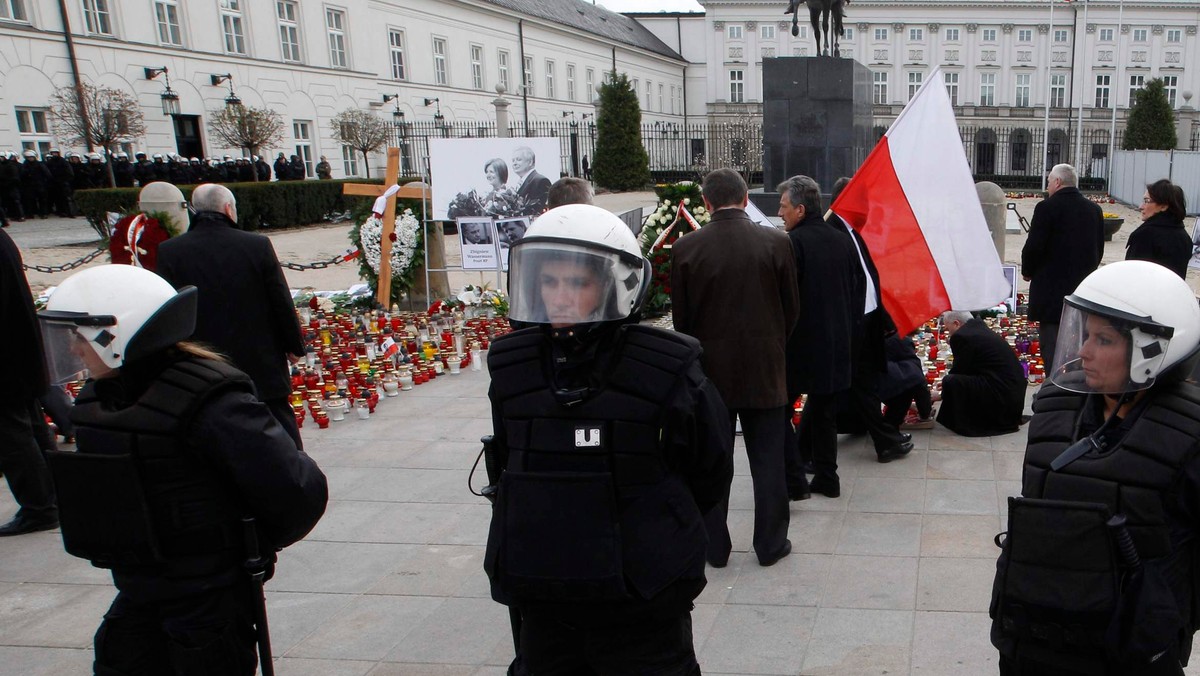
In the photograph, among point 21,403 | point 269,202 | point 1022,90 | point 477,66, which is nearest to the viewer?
point 21,403

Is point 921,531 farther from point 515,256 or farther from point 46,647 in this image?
point 46,647

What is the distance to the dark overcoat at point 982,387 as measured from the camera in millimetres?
6324

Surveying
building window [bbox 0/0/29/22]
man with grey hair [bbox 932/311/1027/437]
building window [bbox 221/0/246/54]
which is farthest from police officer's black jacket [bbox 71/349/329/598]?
building window [bbox 221/0/246/54]

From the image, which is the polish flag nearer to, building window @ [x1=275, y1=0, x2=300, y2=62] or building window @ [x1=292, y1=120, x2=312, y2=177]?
building window @ [x1=292, y1=120, x2=312, y2=177]

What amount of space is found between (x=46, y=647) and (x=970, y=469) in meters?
4.85

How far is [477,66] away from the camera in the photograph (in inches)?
1761

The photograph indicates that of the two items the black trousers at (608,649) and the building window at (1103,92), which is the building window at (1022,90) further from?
the black trousers at (608,649)

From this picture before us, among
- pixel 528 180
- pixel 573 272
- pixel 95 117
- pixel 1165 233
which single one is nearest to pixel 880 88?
pixel 95 117

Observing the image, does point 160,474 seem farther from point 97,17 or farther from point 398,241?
point 97,17

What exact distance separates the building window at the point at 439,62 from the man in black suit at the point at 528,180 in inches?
1237

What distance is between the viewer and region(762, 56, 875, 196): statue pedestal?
44.1ft

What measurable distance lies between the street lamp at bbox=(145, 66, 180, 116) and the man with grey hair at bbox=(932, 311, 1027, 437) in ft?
86.0

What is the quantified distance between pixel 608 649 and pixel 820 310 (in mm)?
2977

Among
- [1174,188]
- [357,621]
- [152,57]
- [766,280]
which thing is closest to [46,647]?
[357,621]
